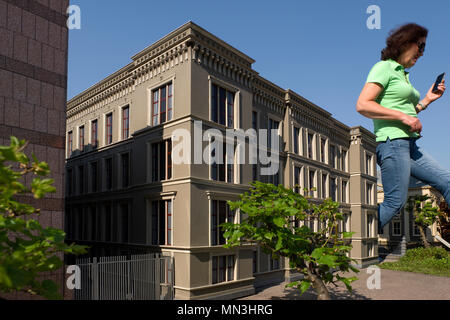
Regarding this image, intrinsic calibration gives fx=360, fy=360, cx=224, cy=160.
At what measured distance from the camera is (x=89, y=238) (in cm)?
2902

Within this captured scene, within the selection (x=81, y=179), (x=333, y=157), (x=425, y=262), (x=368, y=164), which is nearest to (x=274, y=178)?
(x=333, y=157)

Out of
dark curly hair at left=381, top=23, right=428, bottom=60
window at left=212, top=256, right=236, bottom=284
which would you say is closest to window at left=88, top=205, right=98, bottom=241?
window at left=212, top=256, right=236, bottom=284

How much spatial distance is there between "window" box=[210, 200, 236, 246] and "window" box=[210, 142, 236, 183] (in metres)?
1.49

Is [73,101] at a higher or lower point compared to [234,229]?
higher

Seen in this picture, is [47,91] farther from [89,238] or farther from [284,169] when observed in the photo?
[284,169]

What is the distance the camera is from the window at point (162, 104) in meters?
22.1

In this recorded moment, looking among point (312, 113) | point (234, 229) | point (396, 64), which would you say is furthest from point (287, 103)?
point (396, 64)

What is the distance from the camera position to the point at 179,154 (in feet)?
68.1

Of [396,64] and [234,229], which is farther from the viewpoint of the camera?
[234,229]

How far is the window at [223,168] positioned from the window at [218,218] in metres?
1.49

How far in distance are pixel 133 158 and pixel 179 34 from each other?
28.9ft

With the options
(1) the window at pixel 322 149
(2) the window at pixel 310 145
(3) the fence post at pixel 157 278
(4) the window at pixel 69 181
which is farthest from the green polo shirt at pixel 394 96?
(1) the window at pixel 322 149

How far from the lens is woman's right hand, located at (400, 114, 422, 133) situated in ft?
8.70

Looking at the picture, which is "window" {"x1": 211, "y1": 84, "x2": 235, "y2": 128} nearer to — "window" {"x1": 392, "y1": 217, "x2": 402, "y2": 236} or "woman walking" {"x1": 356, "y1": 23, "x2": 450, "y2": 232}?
"woman walking" {"x1": 356, "y1": 23, "x2": 450, "y2": 232}
